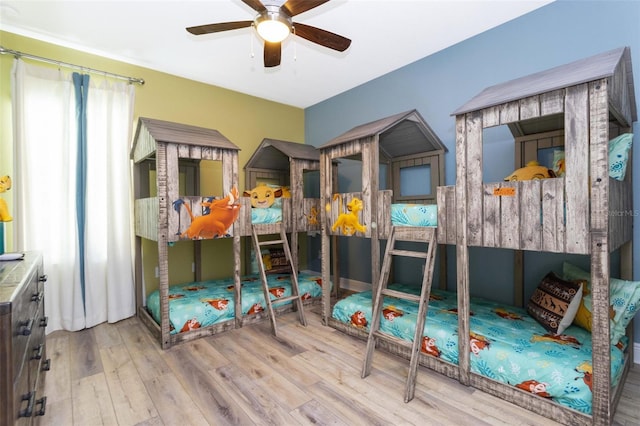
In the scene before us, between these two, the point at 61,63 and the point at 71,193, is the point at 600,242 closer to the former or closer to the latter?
the point at 71,193

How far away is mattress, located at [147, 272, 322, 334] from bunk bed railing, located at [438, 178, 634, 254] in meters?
2.22

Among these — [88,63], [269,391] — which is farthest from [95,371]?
[88,63]

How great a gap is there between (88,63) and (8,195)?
61.8 inches

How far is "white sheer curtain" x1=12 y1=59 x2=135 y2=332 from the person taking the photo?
112 inches

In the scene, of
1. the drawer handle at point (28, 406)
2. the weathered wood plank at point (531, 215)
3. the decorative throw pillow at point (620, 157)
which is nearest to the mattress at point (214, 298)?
the drawer handle at point (28, 406)

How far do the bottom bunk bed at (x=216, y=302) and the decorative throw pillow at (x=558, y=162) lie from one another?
279 centimetres

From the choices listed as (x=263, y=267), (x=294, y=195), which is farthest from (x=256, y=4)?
A: (x=263, y=267)

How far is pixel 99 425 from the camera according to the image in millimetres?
1715

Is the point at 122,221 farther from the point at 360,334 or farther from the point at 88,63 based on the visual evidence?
the point at 360,334

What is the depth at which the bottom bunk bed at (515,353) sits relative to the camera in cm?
170

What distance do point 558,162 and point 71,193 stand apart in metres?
4.50

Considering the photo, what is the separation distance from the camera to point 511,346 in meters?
1.99

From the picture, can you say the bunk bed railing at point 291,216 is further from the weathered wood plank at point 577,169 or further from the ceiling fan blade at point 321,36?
the weathered wood plank at point 577,169

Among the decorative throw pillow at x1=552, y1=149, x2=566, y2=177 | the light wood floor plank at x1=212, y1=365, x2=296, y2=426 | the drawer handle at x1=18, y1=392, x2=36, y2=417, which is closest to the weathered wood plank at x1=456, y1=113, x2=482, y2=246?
the decorative throw pillow at x1=552, y1=149, x2=566, y2=177
